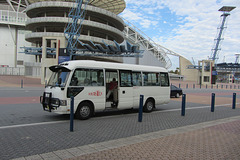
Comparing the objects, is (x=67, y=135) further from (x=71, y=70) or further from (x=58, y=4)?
(x=58, y=4)

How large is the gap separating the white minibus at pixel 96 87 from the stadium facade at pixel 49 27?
29713 millimetres

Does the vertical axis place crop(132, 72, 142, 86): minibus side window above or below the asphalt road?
above

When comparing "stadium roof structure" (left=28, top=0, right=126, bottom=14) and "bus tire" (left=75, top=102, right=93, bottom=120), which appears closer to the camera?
"bus tire" (left=75, top=102, right=93, bottom=120)

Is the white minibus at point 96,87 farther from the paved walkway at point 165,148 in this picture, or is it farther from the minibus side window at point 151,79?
the paved walkway at point 165,148

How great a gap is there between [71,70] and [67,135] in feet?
9.68

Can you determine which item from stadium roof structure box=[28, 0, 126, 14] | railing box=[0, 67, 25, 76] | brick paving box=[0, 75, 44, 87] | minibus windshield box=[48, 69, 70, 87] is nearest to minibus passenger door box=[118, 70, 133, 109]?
minibus windshield box=[48, 69, 70, 87]

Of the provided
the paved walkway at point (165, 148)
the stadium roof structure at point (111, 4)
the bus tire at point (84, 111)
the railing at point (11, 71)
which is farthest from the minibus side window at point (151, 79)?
the railing at point (11, 71)

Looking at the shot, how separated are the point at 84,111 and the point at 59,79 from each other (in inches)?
65.3

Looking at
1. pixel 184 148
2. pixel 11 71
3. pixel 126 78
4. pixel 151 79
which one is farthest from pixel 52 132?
pixel 11 71

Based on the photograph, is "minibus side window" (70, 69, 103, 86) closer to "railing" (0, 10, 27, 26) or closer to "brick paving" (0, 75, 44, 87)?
"brick paving" (0, 75, 44, 87)

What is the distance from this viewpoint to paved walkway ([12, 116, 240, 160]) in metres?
4.68

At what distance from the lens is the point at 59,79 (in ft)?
27.9

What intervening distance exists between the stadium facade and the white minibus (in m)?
29.7

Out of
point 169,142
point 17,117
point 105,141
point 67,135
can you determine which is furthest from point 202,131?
point 17,117
